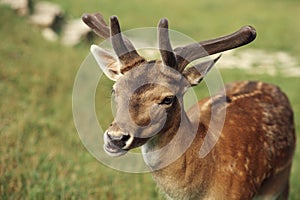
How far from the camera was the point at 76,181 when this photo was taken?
20.0ft

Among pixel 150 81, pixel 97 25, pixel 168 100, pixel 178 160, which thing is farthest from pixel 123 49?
pixel 178 160

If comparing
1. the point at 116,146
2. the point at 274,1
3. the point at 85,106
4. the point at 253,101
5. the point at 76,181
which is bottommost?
the point at 274,1

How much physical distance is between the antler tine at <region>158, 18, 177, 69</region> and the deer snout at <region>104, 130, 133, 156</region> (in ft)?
2.18

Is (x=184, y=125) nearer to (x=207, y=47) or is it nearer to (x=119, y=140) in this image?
(x=207, y=47)

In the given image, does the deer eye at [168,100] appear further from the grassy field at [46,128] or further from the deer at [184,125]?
the grassy field at [46,128]

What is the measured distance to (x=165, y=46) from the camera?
3965 mm

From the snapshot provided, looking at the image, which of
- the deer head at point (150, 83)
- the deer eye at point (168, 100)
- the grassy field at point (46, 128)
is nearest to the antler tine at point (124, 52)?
the deer head at point (150, 83)

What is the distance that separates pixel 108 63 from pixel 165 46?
673 mm

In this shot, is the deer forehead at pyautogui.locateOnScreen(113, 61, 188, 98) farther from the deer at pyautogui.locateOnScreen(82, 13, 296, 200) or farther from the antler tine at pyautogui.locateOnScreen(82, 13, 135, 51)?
the antler tine at pyautogui.locateOnScreen(82, 13, 135, 51)

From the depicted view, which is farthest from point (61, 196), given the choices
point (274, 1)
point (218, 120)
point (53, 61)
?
point (274, 1)

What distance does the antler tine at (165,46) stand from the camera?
149 inches

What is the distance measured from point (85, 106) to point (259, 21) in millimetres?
15965

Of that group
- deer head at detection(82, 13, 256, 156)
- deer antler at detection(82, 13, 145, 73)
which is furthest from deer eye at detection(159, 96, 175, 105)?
deer antler at detection(82, 13, 145, 73)

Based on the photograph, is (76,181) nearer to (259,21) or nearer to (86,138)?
(86,138)
